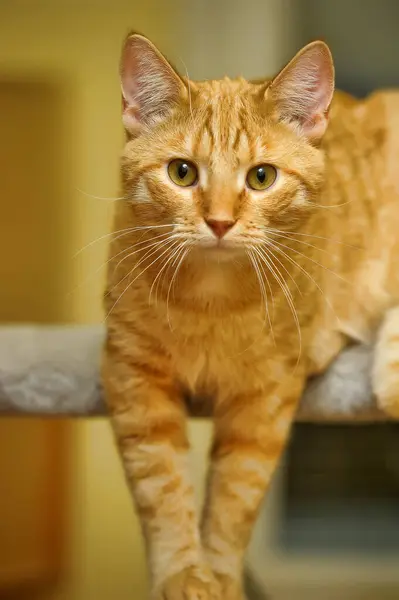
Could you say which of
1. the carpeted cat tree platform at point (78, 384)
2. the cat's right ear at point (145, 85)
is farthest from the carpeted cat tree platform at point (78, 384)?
the cat's right ear at point (145, 85)

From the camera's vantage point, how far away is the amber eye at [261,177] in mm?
941

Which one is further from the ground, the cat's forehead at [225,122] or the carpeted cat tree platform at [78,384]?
the cat's forehead at [225,122]

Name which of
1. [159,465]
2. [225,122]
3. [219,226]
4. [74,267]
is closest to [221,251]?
[219,226]

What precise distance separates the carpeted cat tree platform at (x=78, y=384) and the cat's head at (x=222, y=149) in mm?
291

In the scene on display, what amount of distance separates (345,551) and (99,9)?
1630 mm

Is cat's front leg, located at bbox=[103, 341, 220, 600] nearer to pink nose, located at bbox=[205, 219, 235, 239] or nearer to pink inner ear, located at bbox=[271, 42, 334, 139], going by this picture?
pink nose, located at bbox=[205, 219, 235, 239]

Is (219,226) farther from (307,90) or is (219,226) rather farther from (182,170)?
(307,90)

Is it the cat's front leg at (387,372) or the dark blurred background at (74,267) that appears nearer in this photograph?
the cat's front leg at (387,372)

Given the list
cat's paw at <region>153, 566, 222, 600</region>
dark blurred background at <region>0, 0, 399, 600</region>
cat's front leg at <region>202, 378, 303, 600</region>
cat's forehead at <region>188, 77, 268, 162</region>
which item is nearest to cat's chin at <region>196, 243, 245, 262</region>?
cat's forehead at <region>188, 77, 268, 162</region>

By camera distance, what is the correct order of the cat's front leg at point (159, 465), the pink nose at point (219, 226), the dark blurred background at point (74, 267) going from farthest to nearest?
1. the dark blurred background at point (74, 267)
2. the cat's front leg at point (159, 465)
3. the pink nose at point (219, 226)

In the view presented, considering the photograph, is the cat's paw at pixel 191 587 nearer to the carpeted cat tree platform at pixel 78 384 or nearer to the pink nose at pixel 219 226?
the carpeted cat tree platform at pixel 78 384

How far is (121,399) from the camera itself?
3.55 ft

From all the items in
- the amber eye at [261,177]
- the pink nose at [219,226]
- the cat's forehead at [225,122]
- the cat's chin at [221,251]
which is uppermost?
the cat's forehead at [225,122]

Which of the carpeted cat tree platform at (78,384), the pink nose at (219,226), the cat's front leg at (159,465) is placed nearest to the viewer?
the pink nose at (219,226)
